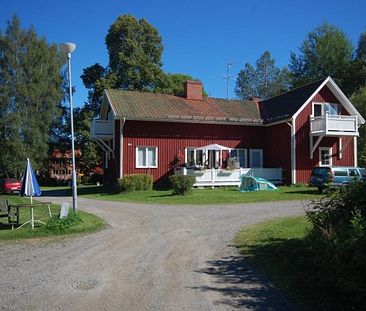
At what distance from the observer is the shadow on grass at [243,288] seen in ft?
19.2

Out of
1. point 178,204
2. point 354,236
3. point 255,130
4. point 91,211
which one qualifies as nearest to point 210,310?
point 354,236

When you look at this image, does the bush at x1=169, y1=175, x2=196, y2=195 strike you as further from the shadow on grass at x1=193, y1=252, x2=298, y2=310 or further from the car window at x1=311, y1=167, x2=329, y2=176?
the shadow on grass at x1=193, y1=252, x2=298, y2=310

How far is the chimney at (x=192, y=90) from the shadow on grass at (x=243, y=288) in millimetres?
26978

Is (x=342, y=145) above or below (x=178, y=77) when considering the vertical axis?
below

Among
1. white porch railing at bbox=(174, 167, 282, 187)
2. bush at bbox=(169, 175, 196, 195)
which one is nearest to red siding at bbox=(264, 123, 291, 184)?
white porch railing at bbox=(174, 167, 282, 187)

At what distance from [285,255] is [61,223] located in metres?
6.75

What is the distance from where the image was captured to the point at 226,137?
1244 inches

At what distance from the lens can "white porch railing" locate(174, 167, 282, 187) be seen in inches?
1095

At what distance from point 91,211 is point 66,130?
35253mm

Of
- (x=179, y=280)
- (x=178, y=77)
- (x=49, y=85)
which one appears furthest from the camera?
(x=178, y=77)

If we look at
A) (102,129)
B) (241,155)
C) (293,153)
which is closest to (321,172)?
(293,153)

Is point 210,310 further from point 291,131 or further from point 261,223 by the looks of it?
point 291,131

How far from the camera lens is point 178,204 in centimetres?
1920

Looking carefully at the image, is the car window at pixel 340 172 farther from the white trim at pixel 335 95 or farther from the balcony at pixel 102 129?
the balcony at pixel 102 129
